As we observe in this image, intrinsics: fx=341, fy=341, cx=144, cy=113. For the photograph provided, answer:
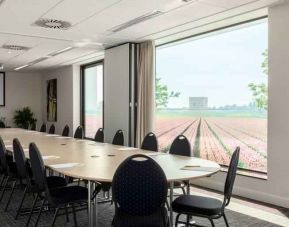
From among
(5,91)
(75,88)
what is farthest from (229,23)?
(5,91)

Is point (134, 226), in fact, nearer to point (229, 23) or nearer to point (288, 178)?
point (288, 178)

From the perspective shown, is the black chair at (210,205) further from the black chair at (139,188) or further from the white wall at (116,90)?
the white wall at (116,90)

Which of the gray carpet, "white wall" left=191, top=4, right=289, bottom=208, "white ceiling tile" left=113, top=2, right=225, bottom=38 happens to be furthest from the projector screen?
"white wall" left=191, top=4, right=289, bottom=208

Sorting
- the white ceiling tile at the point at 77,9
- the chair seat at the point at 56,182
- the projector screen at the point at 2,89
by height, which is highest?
the white ceiling tile at the point at 77,9

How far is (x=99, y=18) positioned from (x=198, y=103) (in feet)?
8.49

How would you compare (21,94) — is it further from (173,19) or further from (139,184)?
(139,184)

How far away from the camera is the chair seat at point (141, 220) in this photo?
8.07 ft

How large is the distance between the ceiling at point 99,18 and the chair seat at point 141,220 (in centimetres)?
278

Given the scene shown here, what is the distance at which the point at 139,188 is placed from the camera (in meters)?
2.43

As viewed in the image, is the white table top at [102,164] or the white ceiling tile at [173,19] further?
the white ceiling tile at [173,19]

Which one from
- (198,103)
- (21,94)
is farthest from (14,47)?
(21,94)

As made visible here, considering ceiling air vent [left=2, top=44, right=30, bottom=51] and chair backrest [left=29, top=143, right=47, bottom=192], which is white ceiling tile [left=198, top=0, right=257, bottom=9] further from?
ceiling air vent [left=2, top=44, right=30, bottom=51]

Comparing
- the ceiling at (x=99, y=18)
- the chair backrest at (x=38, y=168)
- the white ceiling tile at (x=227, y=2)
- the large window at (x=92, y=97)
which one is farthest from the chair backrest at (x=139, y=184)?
the large window at (x=92, y=97)

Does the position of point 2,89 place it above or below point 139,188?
above
